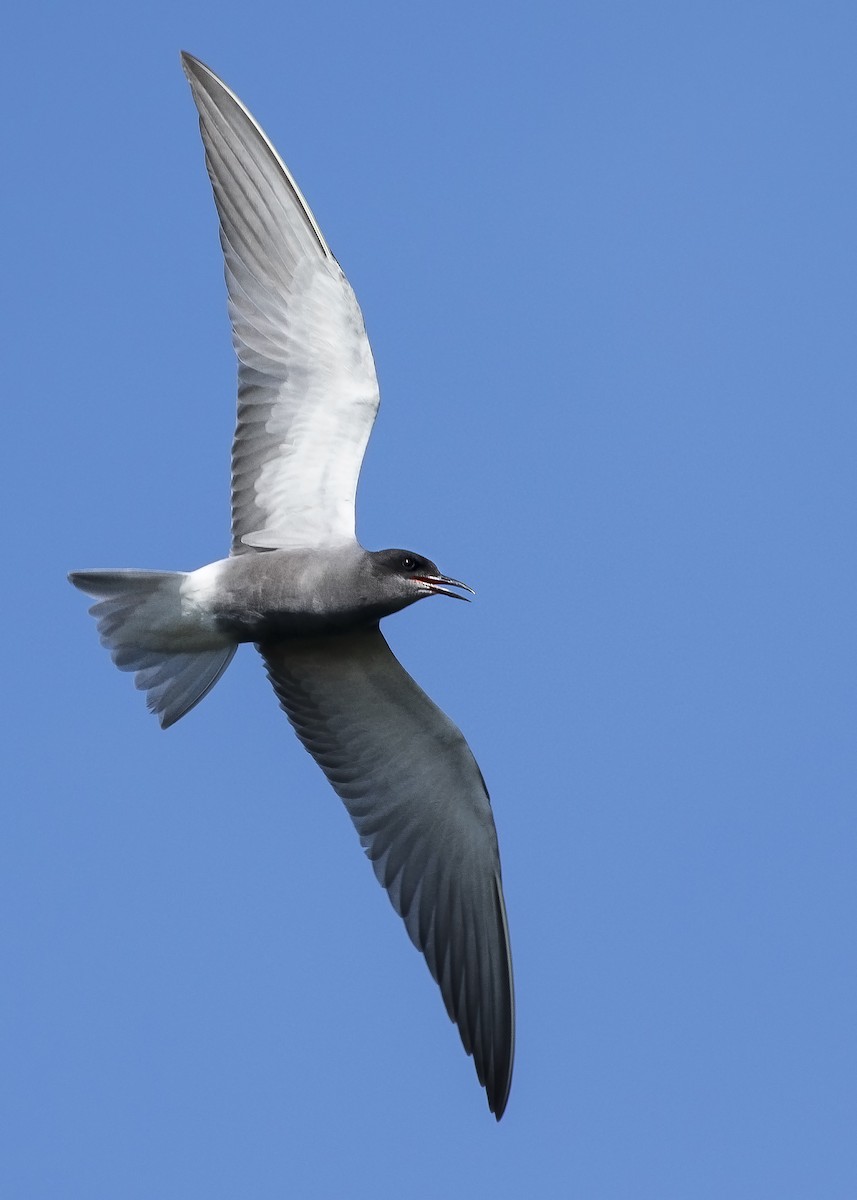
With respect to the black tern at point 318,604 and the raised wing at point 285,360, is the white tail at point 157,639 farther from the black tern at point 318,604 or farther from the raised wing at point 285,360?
the raised wing at point 285,360

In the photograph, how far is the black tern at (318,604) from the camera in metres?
10.7

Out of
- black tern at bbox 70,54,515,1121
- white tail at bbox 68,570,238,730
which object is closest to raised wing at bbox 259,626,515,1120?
black tern at bbox 70,54,515,1121

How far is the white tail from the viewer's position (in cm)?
1063

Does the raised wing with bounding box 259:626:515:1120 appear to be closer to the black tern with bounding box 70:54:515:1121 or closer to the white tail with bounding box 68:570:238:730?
the black tern with bounding box 70:54:515:1121

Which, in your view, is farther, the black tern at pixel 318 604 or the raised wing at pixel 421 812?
the raised wing at pixel 421 812

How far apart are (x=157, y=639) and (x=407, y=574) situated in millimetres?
1490

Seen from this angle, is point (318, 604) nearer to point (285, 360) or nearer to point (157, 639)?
point (157, 639)

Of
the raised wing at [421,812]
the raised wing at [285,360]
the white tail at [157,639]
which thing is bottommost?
the raised wing at [421,812]

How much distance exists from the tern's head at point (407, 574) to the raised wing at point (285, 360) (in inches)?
19.4

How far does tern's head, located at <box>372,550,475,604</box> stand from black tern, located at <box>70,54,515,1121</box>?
0.04 feet

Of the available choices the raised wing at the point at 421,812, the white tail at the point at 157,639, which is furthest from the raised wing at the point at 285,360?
the raised wing at the point at 421,812

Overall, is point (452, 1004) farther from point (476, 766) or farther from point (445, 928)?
point (476, 766)

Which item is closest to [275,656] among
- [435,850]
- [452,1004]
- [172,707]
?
[172,707]

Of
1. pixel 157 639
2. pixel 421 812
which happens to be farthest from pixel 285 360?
pixel 421 812
